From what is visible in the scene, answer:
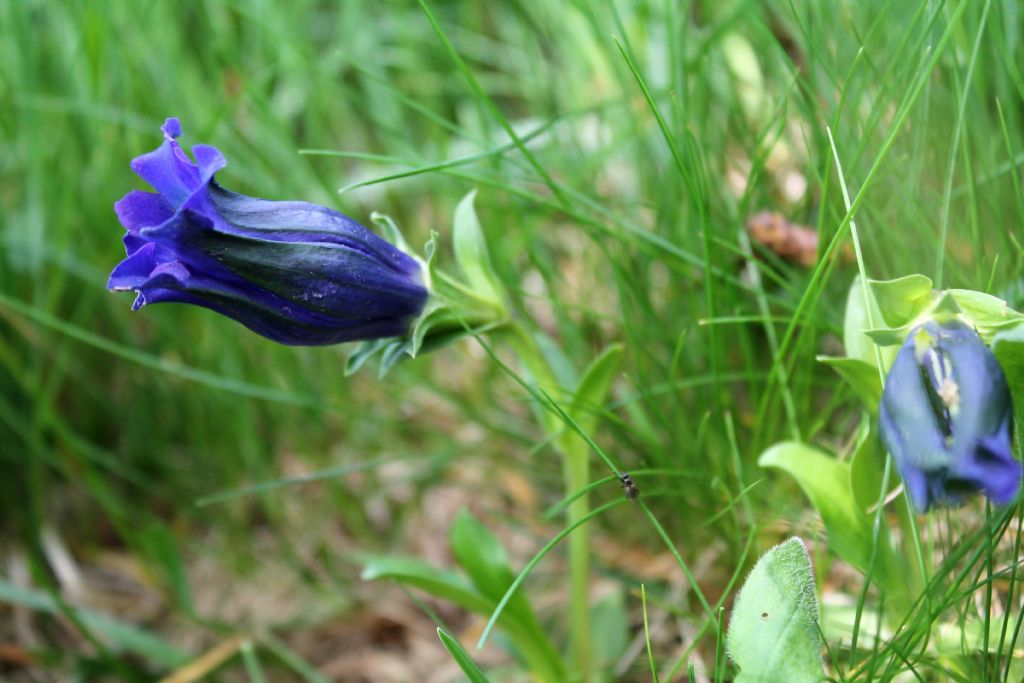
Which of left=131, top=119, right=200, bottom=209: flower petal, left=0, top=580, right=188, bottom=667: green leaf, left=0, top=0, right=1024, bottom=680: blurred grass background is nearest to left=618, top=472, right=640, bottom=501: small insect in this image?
left=0, top=0, right=1024, bottom=680: blurred grass background

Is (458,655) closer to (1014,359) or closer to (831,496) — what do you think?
(831,496)

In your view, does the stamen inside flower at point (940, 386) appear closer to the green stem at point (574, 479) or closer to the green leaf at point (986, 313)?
the green leaf at point (986, 313)

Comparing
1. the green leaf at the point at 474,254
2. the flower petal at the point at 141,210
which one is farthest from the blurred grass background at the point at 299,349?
the flower petal at the point at 141,210

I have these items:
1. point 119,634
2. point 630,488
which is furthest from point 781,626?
point 119,634

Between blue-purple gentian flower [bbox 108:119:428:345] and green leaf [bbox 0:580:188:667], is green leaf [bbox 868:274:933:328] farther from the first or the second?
green leaf [bbox 0:580:188:667]

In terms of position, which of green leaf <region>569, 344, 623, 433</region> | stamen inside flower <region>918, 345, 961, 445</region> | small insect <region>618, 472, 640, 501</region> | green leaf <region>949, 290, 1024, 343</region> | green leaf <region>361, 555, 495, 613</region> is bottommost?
green leaf <region>361, 555, 495, 613</region>

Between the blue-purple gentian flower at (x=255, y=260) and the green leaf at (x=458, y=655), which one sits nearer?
the green leaf at (x=458, y=655)
